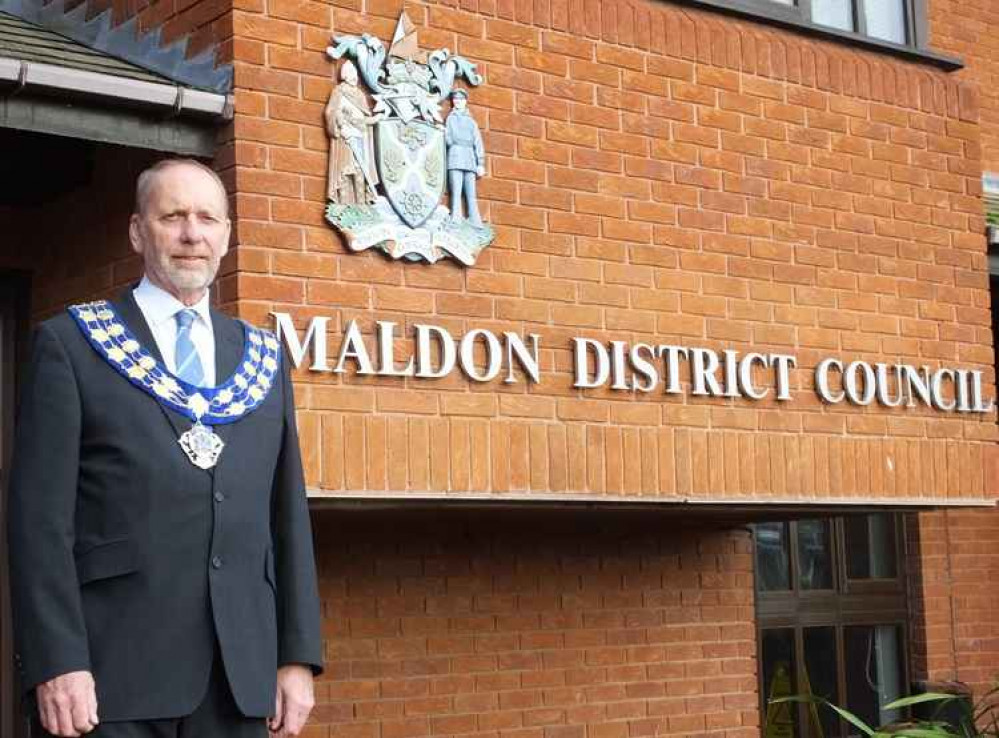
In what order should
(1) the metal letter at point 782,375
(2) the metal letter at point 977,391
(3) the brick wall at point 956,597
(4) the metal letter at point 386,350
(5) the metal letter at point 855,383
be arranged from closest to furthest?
(4) the metal letter at point 386,350 → (1) the metal letter at point 782,375 → (5) the metal letter at point 855,383 → (2) the metal letter at point 977,391 → (3) the brick wall at point 956,597

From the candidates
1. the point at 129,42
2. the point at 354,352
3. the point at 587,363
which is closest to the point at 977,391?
the point at 587,363

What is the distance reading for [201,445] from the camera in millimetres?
3727

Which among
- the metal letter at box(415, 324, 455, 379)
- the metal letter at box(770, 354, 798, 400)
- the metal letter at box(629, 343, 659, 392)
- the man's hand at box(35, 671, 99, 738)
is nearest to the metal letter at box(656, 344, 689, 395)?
the metal letter at box(629, 343, 659, 392)

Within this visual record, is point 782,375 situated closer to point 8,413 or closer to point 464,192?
point 464,192

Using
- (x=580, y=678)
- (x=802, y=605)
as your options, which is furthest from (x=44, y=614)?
(x=802, y=605)

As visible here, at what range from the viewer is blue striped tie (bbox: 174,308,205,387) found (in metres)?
3.81

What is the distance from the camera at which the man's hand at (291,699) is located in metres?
3.83

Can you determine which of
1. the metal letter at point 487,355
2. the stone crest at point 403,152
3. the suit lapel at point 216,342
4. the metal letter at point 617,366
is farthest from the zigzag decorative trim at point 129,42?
the suit lapel at point 216,342

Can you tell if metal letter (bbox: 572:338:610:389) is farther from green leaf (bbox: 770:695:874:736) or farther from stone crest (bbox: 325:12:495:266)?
green leaf (bbox: 770:695:874:736)

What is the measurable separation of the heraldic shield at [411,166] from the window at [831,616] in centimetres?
333

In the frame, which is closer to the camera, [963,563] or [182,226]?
[182,226]

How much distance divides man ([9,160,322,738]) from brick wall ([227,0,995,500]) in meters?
2.03

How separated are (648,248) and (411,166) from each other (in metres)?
1.09

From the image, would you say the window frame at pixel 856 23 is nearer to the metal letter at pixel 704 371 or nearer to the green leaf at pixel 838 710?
the metal letter at pixel 704 371
